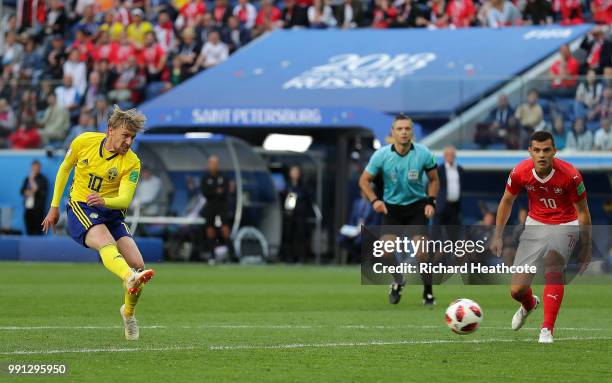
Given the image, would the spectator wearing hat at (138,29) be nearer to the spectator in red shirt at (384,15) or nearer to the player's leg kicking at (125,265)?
the spectator in red shirt at (384,15)

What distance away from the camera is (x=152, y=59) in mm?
30281

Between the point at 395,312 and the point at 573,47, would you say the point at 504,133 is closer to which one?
the point at 573,47

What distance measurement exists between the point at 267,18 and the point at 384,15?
9.70ft

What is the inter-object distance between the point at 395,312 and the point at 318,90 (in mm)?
13168

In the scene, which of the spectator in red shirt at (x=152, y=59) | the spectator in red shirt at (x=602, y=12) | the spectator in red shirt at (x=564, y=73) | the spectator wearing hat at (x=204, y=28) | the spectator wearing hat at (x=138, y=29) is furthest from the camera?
the spectator wearing hat at (x=138, y=29)

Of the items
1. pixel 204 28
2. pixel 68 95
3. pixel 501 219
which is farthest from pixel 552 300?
pixel 204 28

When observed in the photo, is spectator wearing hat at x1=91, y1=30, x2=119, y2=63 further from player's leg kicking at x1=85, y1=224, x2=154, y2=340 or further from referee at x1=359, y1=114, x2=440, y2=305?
player's leg kicking at x1=85, y1=224, x2=154, y2=340

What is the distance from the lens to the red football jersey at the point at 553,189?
10945mm

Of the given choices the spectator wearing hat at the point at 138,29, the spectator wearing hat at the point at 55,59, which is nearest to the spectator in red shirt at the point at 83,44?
the spectator wearing hat at the point at 55,59

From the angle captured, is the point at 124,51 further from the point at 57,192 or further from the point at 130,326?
the point at 130,326

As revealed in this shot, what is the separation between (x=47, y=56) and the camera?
32.1 m

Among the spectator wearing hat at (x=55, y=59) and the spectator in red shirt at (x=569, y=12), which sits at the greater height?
the spectator in red shirt at (x=569, y=12)

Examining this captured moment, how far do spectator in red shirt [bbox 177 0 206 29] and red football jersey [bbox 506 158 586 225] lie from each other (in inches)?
828

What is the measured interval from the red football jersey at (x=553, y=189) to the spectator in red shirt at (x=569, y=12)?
1691cm
